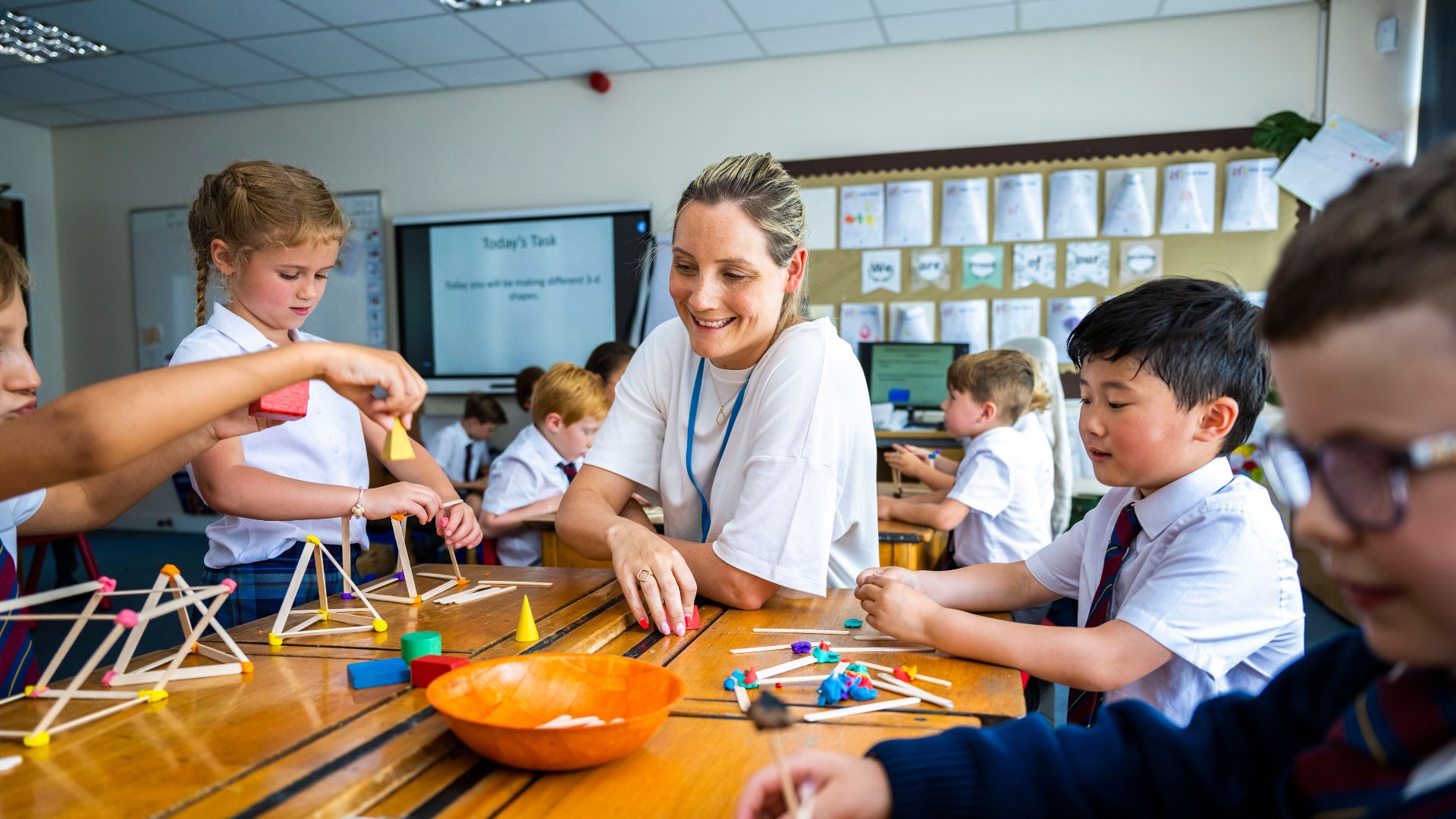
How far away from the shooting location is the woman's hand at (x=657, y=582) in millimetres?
1322

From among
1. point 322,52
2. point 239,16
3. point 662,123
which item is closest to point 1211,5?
point 662,123

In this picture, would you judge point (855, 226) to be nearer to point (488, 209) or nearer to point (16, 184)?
point (488, 209)

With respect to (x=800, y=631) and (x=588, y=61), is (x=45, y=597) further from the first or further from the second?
(x=588, y=61)

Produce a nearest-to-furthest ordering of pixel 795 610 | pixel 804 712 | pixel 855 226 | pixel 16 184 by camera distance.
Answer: pixel 804 712 → pixel 795 610 → pixel 855 226 → pixel 16 184

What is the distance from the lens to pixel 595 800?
0.79m

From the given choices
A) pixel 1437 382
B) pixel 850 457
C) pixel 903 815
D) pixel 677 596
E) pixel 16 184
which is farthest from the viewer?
pixel 16 184

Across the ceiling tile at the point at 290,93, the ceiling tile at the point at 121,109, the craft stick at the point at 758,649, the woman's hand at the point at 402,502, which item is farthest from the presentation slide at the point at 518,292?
the craft stick at the point at 758,649

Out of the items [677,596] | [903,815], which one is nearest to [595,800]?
[903,815]

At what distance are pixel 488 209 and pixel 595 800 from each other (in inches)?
217

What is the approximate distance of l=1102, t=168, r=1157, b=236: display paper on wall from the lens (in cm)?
486

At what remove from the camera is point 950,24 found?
483 centimetres

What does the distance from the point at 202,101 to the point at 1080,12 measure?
220 inches

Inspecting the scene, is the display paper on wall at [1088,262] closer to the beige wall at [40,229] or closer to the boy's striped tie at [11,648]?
the boy's striped tie at [11,648]

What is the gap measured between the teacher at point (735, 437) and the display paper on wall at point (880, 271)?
358cm
